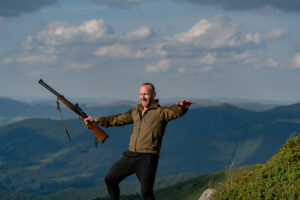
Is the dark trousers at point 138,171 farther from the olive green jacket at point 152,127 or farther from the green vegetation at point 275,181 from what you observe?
the green vegetation at point 275,181

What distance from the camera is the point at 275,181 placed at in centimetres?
1344

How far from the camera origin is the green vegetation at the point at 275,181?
41.3 ft

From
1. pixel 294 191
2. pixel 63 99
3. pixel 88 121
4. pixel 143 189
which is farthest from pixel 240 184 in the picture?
pixel 63 99

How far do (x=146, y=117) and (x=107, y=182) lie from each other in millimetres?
2118

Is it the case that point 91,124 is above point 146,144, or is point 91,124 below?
above

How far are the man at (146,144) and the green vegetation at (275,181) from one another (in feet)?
13.3

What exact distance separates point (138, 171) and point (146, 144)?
762 millimetres

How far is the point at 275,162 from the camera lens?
46.8 feet

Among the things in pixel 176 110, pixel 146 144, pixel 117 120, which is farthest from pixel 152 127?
pixel 117 120

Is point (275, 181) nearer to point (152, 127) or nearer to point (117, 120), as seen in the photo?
point (152, 127)

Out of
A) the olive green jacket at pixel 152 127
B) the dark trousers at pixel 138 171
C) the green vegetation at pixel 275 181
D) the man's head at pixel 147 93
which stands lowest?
the green vegetation at pixel 275 181

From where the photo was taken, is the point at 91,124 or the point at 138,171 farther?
the point at 91,124

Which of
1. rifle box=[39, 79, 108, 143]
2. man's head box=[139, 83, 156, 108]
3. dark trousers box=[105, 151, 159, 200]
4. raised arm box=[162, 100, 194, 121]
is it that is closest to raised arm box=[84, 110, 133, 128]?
rifle box=[39, 79, 108, 143]

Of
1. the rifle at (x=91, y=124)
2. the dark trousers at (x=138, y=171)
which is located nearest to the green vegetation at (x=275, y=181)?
the dark trousers at (x=138, y=171)
